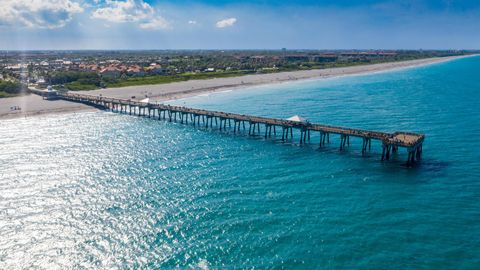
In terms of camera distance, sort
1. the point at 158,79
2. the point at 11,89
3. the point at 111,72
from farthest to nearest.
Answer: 1. the point at 111,72
2. the point at 158,79
3. the point at 11,89

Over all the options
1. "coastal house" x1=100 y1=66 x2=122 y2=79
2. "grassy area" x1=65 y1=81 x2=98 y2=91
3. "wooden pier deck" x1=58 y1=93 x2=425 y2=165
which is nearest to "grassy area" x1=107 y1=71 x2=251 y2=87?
"grassy area" x1=65 y1=81 x2=98 y2=91

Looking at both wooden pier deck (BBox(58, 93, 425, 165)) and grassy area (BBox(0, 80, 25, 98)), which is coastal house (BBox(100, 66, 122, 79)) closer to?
grassy area (BBox(0, 80, 25, 98))

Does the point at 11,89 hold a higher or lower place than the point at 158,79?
lower

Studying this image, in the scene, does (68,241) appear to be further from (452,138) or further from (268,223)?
(452,138)

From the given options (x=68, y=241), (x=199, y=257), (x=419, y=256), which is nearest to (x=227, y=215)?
(x=199, y=257)

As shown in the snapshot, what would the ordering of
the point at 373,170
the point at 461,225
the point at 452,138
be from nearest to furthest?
the point at 461,225, the point at 373,170, the point at 452,138

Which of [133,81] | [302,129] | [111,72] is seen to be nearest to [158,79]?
[133,81]

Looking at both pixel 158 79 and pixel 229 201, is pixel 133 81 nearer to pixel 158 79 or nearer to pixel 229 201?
pixel 158 79

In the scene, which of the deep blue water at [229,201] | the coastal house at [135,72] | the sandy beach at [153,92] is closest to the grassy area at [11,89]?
the sandy beach at [153,92]
